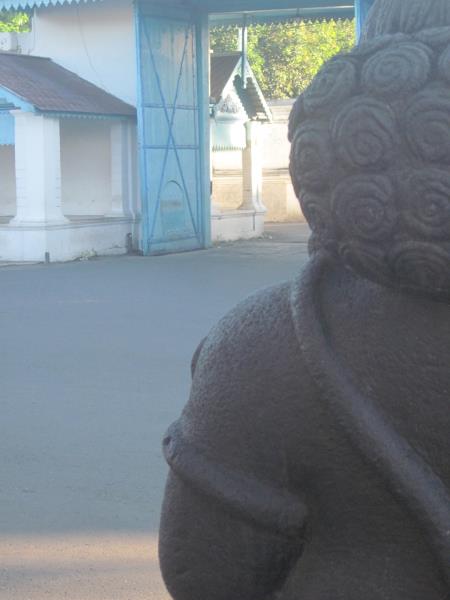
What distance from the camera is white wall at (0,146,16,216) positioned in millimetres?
18891

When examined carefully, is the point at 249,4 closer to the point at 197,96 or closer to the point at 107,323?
the point at 197,96

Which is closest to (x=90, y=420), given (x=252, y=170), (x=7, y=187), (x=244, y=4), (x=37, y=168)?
(x=37, y=168)

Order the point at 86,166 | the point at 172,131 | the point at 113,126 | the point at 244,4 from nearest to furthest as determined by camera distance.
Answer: the point at 113,126 < the point at 172,131 < the point at 244,4 < the point at 86,166

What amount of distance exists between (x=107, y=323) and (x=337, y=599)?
8.70 meters

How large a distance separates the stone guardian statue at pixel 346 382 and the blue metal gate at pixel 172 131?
1498 cm

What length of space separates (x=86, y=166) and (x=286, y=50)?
635 inches

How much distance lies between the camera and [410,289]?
43.3 inches

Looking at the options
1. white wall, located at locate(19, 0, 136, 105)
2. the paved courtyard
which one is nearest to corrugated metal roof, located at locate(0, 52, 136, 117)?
white wall, located at locate(19, 0, 136, 105)

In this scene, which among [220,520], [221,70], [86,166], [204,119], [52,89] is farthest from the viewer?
[221,70]

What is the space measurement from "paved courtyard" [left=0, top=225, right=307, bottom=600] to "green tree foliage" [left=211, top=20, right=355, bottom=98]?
→ 1993 centimetres

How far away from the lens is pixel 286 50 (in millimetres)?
32031

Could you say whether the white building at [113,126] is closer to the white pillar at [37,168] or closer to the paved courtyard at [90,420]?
the white pillar at [37,168]

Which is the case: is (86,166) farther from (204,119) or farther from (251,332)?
(251,332)

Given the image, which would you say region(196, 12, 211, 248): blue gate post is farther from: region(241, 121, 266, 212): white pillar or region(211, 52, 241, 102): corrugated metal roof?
region(241, 121, 266, 212): white pillar
